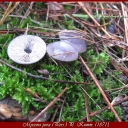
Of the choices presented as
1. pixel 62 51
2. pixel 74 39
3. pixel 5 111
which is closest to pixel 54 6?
pixel 74 39

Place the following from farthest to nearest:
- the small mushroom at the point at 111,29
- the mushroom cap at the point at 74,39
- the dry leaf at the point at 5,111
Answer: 1. the small mushroom at the point at 111,29
2. the mushroom cap at the point at 74,39
3. the dry leaf at the point at 5,111

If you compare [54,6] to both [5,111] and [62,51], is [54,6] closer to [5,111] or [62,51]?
[62,51]

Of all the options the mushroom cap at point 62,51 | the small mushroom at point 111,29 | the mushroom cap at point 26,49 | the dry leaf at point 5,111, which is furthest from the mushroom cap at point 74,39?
the dry leaf at point 5,111

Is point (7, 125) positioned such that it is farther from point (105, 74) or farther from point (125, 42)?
point (125, 42)

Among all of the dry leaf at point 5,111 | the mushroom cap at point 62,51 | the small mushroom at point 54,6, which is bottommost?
the dry leaf at point 5,111

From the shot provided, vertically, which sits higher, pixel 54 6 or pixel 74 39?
pixel 54 6

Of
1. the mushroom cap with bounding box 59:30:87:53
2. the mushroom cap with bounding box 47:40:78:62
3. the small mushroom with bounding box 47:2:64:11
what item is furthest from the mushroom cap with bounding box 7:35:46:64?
the small mushroom with bounding box 47:2:64:11

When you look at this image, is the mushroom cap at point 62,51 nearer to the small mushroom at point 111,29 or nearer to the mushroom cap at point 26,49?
the mushroom cap at point 26,49
